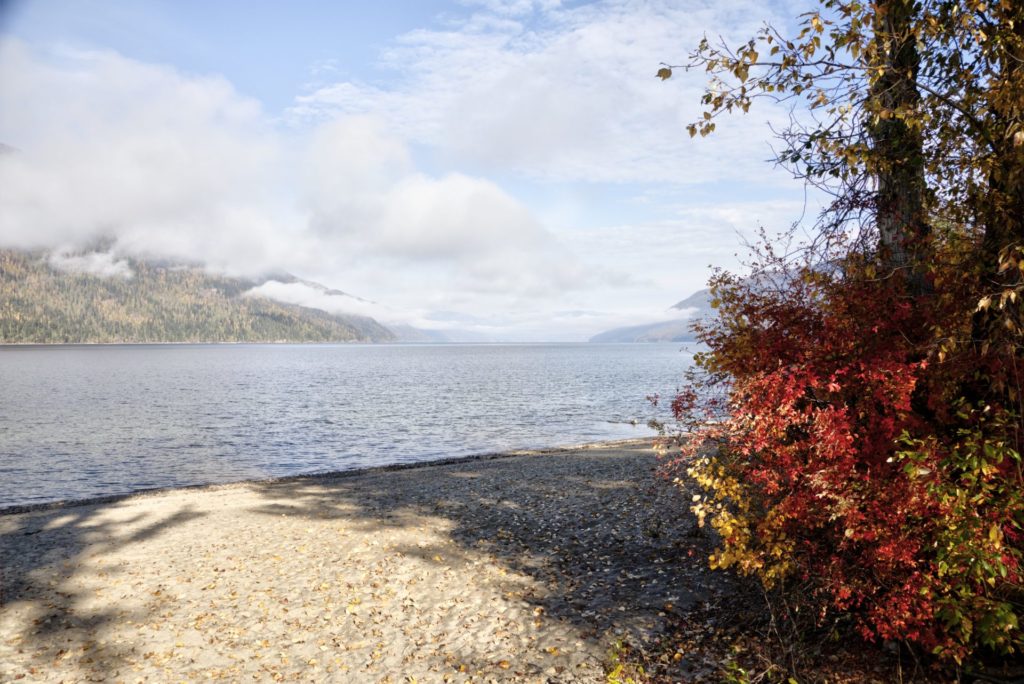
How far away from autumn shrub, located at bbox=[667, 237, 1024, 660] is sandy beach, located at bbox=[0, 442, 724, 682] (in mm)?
3744

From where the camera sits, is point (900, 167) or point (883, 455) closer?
point (883, 455)

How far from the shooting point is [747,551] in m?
8.47

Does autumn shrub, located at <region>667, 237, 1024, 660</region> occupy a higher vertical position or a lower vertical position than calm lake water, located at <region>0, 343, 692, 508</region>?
higher

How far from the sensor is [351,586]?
43.8ft

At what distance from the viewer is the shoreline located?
25.6 metres

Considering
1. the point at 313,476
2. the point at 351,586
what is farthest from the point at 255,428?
the point at 351,586

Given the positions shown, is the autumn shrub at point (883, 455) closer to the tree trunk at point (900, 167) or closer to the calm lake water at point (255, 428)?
the tree trunk at point (900, 167)

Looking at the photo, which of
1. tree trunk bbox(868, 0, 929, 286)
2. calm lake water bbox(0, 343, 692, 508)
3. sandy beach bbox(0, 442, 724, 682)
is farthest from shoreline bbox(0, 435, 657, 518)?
tree trunk bbox(868, 0, 929, 286)

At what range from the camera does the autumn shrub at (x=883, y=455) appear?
22.3 ft

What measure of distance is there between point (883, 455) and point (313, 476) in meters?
29.2

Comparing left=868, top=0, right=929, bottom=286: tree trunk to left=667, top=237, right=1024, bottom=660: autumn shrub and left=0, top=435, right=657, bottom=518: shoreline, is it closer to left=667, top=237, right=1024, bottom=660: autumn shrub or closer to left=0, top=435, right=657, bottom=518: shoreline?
left=667, top=237, right=1024, bottom=660: autumn shrub

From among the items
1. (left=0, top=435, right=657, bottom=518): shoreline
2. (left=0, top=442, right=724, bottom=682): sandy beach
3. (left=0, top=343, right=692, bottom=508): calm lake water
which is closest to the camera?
(left=0, top=442, right=724, bottom=682): sandy beach

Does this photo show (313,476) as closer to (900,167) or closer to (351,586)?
(351,586)

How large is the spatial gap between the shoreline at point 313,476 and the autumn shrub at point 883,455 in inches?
Answer: 981
